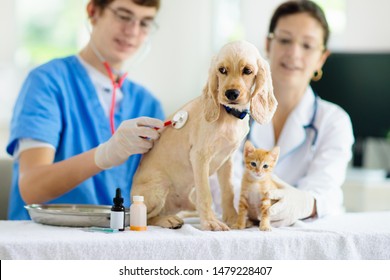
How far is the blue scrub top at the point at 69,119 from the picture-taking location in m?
1.73

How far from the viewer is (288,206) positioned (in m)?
1.31

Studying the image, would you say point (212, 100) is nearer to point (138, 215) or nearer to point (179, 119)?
point (179, 119)

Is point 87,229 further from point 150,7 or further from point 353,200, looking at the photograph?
point 353,200

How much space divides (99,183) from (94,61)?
1.29 feet

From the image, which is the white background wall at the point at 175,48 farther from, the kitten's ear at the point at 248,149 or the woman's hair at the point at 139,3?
the kitten's ear at the point at 248,149

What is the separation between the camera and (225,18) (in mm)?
4324

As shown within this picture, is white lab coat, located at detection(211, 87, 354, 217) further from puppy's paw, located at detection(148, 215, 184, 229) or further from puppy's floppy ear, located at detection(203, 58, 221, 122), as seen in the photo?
puppy's floppy ear, located at detection(203, 58, 221, 122)

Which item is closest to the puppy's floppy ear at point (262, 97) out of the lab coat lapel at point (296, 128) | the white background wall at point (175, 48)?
the lab coat lapel at point (296, 128)

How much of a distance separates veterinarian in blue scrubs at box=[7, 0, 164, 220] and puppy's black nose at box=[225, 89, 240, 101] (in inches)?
20.5

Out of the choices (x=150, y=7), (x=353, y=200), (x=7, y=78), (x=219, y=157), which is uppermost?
(x=150, y=7)

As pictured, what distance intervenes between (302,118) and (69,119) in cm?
70

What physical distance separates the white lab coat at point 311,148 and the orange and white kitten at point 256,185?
0.30m
